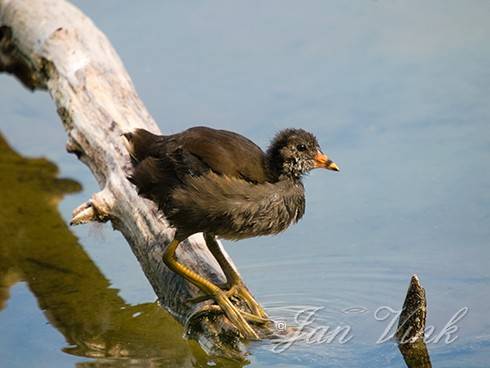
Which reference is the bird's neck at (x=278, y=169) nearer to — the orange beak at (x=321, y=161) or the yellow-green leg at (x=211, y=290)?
the orange beak at (x=321, y=161)

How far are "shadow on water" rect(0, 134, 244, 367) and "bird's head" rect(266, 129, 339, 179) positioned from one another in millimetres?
1224

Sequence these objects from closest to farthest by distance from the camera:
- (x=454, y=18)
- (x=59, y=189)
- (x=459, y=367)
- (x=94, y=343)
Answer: (x=459, y=367)
(x=94, y=343)
(x=59, y=189)
(x=454, y=18)

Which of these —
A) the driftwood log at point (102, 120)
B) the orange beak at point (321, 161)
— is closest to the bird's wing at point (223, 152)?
the orange beak at point (321, 161)

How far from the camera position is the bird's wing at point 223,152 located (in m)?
6.42

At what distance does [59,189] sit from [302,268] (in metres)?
2.67

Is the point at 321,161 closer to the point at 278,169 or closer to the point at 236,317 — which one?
the point at 278,169

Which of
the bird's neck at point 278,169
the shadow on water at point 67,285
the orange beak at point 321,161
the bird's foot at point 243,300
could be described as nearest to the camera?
the bird's foot at point 243,300

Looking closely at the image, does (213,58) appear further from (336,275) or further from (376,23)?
(336,275)

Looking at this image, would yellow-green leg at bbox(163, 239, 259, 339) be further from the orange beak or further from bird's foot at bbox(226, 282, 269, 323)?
the orange beak

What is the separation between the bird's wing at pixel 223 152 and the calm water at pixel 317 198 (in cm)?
106

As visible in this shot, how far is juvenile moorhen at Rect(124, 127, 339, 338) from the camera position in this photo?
637 cm

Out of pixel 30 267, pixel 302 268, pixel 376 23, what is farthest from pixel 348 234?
pixel 376 23

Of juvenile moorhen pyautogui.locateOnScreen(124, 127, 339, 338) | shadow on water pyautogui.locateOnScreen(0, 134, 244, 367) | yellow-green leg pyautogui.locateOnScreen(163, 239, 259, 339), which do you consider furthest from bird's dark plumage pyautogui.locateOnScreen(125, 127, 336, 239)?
shadow on water pyautogui.locateOnScreen(0, 134, 244, 367)

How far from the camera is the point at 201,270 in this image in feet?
22.1
